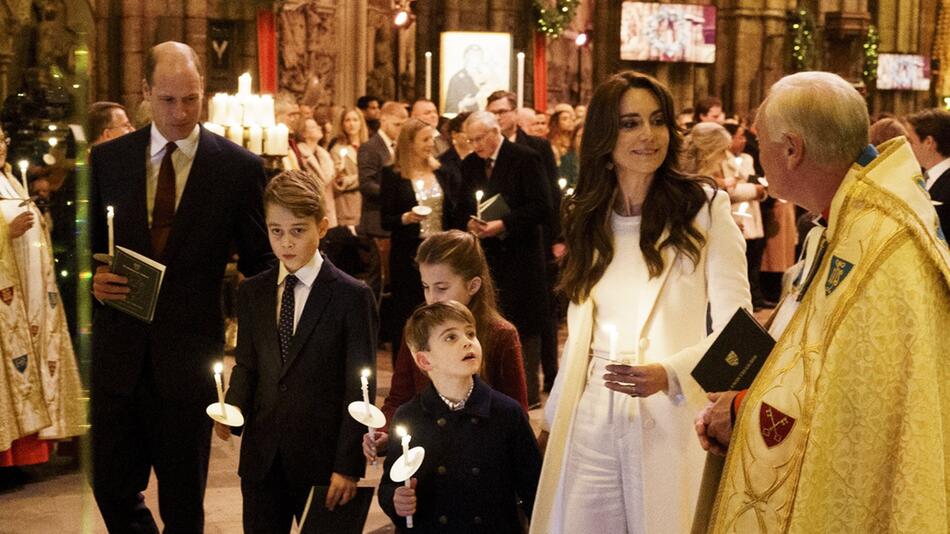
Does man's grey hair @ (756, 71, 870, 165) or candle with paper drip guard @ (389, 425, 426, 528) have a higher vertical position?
man's grey hair @ (756, 71, 870, 165)

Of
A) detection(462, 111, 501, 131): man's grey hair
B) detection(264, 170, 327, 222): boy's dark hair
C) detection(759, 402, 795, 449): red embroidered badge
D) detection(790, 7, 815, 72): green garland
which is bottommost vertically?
detection(759, 402, 795, 449): red embroidered badge

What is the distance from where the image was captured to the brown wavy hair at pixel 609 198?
388cm

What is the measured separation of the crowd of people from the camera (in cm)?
277

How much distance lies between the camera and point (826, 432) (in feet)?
9.13

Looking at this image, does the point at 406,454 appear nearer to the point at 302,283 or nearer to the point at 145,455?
the point at 302,283

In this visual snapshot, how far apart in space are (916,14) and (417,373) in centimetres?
3047

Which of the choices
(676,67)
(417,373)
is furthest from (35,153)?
(676,67)

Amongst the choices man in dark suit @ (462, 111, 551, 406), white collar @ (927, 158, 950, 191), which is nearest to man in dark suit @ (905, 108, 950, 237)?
white collar @ (927, 158, 950, 191)

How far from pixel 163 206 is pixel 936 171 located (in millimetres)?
4845

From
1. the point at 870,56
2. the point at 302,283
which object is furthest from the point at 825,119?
the point at 870,56

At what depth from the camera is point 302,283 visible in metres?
4.59

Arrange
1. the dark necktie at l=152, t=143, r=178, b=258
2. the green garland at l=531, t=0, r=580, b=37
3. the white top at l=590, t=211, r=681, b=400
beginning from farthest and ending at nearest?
the green garland at l=531, t=0, r=580, b=37 → the dark necktie at l=152, t=143, r=178, b=258 → the white top at l=590, t=211, r=681, b=400

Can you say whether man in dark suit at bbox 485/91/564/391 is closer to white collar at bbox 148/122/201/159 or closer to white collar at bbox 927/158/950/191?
white collar at bbox 927/158/950/191

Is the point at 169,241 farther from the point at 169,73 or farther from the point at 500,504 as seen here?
the point at 500,504
